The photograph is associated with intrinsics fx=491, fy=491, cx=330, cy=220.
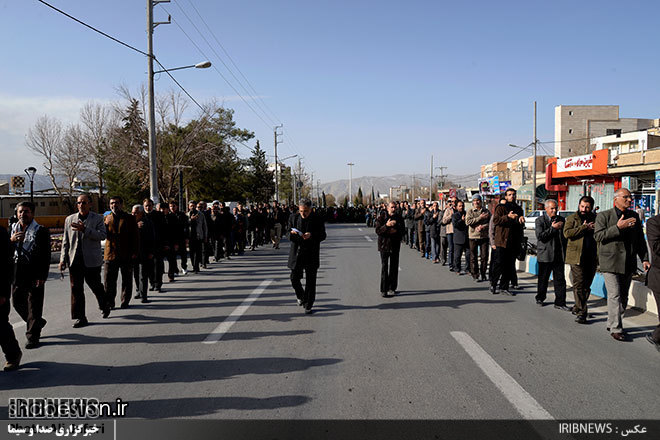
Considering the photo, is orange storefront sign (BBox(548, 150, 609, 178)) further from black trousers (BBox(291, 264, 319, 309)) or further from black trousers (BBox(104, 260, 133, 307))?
black trousers (BBox(104, 260, 133, 307))

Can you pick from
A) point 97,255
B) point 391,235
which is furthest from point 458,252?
point 97,255

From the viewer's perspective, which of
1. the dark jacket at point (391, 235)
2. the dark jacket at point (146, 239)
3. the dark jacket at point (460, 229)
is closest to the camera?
the dark jacket at point (391, 235)

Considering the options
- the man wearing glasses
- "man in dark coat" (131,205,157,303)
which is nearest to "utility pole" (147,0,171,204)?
"man in dark coat" (131,205,157,303)

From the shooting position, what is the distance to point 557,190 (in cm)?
4256

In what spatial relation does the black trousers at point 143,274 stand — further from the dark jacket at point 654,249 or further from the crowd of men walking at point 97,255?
the dark jacket at point 654,249

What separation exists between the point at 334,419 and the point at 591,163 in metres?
38.3

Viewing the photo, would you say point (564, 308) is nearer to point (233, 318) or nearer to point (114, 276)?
point (233, 318)

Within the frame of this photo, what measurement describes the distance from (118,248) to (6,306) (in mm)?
3352

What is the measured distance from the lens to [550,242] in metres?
8.69

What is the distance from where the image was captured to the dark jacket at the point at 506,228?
32.7ft

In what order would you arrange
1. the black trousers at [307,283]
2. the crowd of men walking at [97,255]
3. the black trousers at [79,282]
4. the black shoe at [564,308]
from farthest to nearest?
the black shoe at [564,308]
the black trousers at [307,283]
the black trousers at [79,282]
the crowd of men walking at [97,255]

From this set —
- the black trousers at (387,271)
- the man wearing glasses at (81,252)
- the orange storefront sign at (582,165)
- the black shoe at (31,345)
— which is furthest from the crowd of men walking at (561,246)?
the orange storefront sign at (582,165)

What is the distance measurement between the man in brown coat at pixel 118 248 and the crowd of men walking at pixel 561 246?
4.72 metres

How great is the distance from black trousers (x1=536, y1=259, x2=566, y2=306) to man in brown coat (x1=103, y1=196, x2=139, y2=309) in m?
7.46
